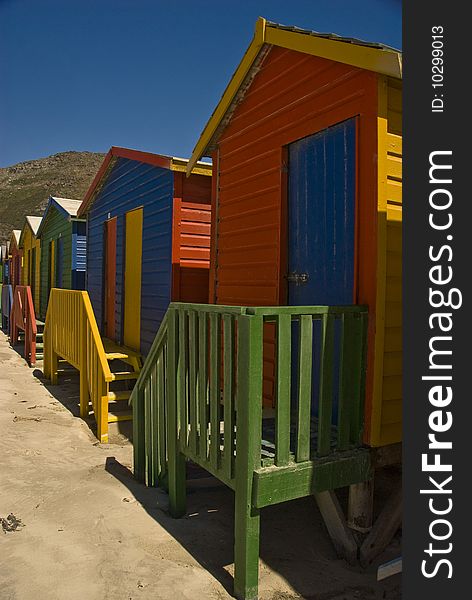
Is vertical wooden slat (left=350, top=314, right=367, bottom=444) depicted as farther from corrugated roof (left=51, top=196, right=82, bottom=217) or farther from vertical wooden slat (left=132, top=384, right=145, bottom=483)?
corrugated roof (left=51, top=196, right=82, bottom=217)

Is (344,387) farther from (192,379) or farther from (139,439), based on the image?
(139,439)

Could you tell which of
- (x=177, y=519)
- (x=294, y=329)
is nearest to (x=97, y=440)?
(x=177, y=519)

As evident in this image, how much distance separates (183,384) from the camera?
12.8 feet

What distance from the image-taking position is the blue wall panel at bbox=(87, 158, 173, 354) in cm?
728

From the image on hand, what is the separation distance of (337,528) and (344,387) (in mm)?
1091

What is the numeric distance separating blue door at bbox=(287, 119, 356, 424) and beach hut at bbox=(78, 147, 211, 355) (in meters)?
2.78

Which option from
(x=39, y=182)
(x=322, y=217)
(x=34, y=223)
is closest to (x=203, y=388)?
(x=322, y=217)

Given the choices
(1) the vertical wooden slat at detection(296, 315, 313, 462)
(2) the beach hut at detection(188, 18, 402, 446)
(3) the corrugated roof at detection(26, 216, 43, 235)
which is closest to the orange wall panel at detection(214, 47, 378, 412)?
(2) the beach hut at detection(188, 18, 402, 446)

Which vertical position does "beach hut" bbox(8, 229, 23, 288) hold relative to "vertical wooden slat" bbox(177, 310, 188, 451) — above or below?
above

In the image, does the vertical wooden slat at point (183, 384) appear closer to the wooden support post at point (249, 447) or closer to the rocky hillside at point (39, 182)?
the wooden support post at point (249, 447)

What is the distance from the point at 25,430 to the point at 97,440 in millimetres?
1010

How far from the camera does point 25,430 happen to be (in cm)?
633

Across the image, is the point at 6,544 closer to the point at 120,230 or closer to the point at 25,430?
the point at 25,430

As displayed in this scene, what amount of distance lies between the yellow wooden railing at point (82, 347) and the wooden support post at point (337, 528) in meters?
3.35
